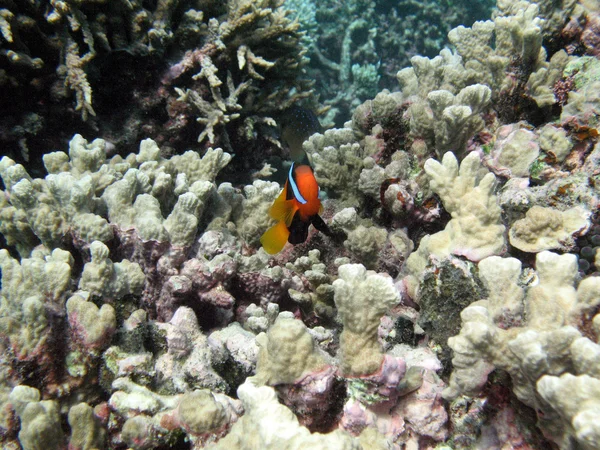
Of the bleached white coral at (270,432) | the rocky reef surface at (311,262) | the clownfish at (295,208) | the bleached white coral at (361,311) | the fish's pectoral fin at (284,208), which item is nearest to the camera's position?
the bleached white coral at (270,432)

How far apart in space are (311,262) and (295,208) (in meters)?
0.87

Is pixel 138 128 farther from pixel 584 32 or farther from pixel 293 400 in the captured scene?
pixel 584 32

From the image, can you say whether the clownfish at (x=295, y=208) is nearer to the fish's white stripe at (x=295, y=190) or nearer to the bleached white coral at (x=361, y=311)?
the fish's white stripe at (x=295, y=190)

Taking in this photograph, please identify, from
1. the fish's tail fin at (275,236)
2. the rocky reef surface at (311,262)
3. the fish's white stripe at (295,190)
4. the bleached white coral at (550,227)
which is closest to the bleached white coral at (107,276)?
the rocky reef surface at (311,262)

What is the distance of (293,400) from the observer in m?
1.71

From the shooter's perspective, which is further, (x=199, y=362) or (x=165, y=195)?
(x=165, y=195)

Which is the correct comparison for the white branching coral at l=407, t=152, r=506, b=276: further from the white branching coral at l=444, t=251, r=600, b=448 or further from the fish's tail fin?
the fish's tail fin

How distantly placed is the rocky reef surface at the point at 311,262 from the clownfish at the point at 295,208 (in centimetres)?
44

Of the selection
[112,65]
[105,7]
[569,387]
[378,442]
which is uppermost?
[105,7]

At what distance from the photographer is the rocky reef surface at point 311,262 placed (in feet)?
5.14

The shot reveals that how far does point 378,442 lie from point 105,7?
4.47 m

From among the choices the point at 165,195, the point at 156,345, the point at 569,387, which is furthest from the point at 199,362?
the point at 569,387

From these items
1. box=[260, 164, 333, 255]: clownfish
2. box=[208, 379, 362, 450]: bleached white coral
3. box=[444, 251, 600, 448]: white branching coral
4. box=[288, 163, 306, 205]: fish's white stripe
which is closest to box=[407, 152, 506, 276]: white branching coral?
box=[444, 251, 600, 448]: white branching coral

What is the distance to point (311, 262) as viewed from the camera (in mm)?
2939
